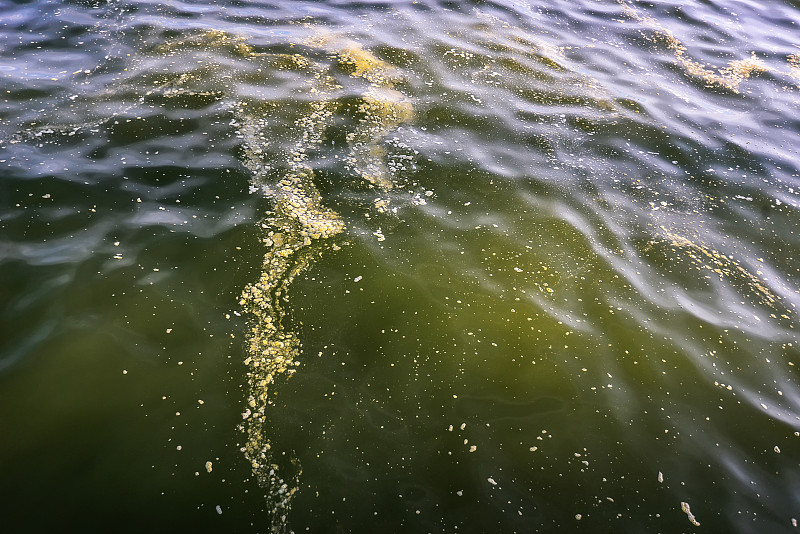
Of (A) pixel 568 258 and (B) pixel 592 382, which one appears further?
(A) pixel 568 258

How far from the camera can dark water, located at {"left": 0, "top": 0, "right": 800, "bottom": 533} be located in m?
1.67

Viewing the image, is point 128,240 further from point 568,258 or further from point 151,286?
point 568,258

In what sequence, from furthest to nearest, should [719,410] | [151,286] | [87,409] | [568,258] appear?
[568,258]
[151,286]
[719,410]
[87,409]

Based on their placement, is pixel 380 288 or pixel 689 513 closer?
pixel 689 513

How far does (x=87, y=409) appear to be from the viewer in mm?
1752

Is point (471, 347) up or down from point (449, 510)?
up

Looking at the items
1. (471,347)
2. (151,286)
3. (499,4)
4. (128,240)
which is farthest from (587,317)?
(499,4)

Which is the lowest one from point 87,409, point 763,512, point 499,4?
point 87,409

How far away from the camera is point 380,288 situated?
2.26 meters

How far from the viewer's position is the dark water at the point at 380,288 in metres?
1.67

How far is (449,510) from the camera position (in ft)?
5.32

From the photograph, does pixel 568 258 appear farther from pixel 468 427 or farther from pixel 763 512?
pixel 763 512

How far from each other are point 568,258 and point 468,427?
3.47ft

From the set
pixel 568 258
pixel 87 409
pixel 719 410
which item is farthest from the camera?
pixel 568 258
